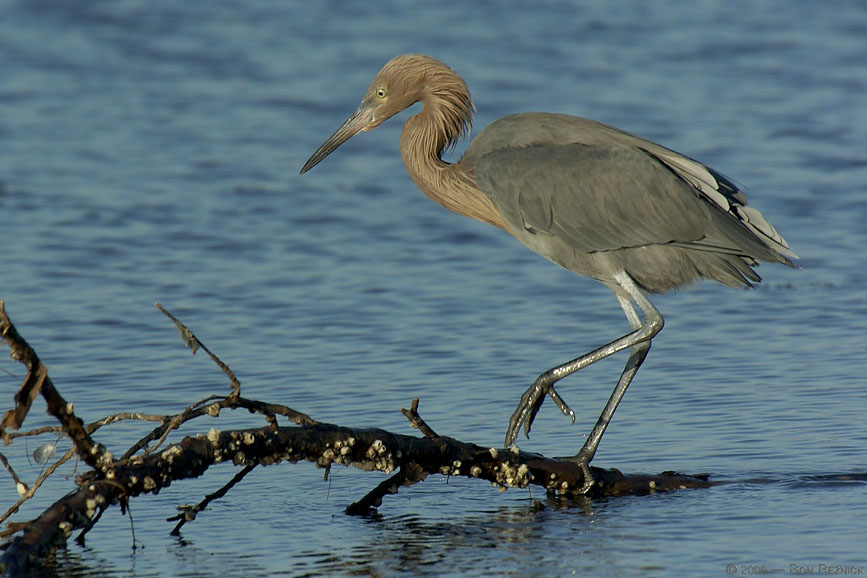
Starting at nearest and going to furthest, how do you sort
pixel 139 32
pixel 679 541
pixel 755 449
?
1. pixel 679 541
2. pixel 755 449
3. pixel 139 32

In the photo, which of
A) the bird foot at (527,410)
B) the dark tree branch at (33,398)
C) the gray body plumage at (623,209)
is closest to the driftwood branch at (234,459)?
the dark tree branch at (33,398)

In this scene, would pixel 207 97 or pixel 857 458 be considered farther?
pixel 207 97

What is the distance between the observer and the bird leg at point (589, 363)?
6.41 m

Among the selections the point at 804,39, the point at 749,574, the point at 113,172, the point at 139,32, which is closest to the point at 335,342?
the point at 749,574

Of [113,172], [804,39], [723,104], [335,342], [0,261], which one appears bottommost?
[335,342]

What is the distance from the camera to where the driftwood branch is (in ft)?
16.4

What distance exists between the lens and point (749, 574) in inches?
202

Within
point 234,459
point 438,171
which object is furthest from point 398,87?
point 234,459

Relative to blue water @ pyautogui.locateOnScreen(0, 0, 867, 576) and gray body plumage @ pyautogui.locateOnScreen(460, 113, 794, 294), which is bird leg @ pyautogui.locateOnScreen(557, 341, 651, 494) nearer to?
blue water @ pyautogui.locateOnScreen(0, 0, 867, 576)

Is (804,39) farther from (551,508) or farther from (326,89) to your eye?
(551,508)

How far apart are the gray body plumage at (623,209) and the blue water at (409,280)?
84 cm

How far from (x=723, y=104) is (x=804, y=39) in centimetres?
372

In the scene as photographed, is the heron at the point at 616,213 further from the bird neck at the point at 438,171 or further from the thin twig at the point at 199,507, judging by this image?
the thin twig at the point at 199,507

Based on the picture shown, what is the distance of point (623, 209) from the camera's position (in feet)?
22.5
